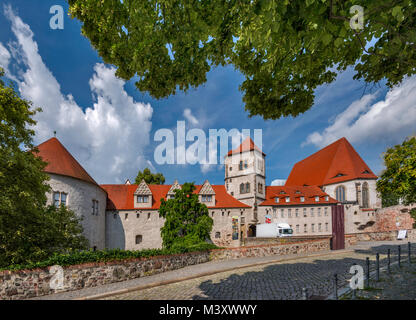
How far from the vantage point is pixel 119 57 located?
5.62 m

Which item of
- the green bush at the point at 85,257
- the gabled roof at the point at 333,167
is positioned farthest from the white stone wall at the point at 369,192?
the green bush at the point at 85,257

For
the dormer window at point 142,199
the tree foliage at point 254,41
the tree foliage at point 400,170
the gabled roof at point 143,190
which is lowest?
the dormer window at point 142,199

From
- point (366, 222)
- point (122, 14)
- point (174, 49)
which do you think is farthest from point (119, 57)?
point (366, 222)

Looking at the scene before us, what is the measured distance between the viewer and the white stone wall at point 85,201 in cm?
2188

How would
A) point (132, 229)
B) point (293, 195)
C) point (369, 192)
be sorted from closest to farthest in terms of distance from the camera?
point (132, 229), point (293, 195), point (369, 192)

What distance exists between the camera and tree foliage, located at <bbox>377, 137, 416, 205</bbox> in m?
12.0

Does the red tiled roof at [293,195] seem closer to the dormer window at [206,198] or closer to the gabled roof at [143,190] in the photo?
the dormer window at [206,198]

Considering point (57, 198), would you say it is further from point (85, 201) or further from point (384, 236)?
point (384, 236)

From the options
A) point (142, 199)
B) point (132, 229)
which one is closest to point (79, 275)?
point (132, 229)

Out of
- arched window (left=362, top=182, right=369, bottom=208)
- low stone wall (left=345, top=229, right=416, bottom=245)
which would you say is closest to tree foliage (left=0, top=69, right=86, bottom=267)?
low stone wall (left=345, top=229, right=416, bottom=245)

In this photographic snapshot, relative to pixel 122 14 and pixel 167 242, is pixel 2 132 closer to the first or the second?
pixel 122 14

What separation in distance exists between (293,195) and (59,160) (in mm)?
33105

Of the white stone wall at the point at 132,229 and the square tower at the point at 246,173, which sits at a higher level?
the square tower at the point at 246,173

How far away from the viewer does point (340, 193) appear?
42844 mm
